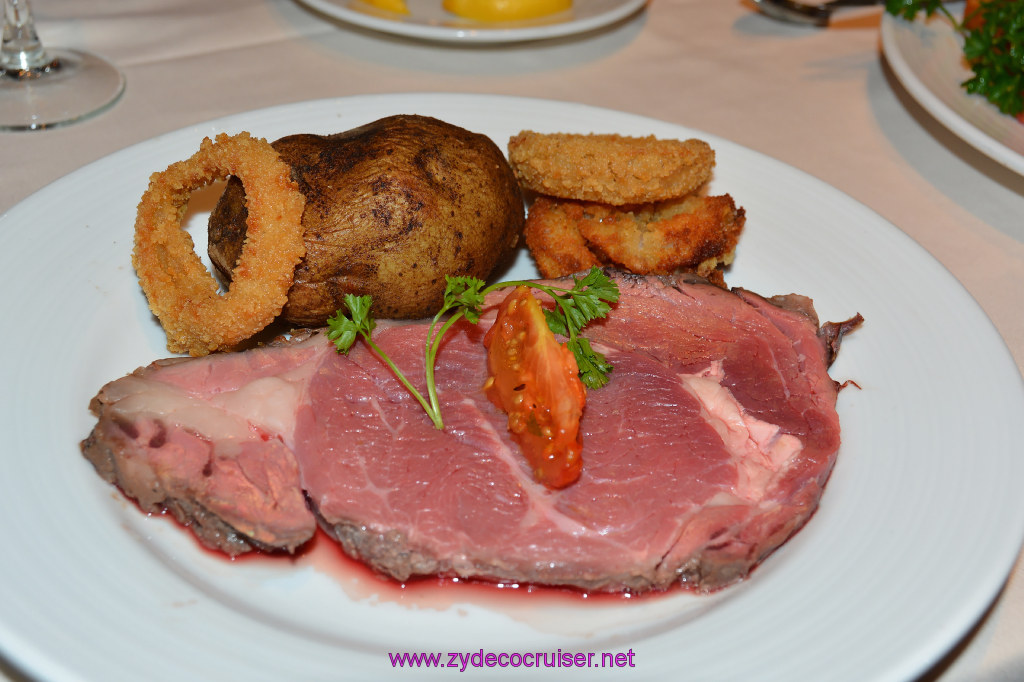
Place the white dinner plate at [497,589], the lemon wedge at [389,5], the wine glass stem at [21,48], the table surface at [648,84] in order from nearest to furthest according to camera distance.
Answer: the white dinner plate at [497,589] → the table surface at [648,84] → the wine glass stem at [21,48] → the lemon wedge at [389,5]

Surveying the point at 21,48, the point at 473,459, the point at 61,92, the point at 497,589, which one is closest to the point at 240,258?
the point at 473,459

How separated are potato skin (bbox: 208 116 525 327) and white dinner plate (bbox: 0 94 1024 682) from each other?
16.1 inches

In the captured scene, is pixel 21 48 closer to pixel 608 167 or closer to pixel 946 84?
pixel 608 167

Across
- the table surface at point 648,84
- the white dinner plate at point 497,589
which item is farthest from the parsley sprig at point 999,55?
the white dinner plate at point 497,589

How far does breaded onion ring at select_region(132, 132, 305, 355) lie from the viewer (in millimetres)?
1745

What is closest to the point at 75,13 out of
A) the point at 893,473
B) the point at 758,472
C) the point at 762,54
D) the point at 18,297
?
the point at 18,297

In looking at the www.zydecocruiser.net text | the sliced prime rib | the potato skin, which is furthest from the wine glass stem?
the www.zydecocruiser.net text

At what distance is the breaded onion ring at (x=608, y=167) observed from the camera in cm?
205

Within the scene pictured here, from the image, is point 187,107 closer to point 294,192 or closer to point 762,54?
point 294,192

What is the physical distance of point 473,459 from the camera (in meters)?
A: 1.64

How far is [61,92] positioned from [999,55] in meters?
3.10

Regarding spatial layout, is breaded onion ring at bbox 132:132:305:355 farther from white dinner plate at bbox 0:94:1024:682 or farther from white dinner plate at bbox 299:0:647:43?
white dinner plate at bbox 299:0:647:43

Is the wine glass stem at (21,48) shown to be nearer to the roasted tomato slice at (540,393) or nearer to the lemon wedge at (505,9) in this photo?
the lemon wedge at (505,9)

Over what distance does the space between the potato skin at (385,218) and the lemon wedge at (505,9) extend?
1.29m
